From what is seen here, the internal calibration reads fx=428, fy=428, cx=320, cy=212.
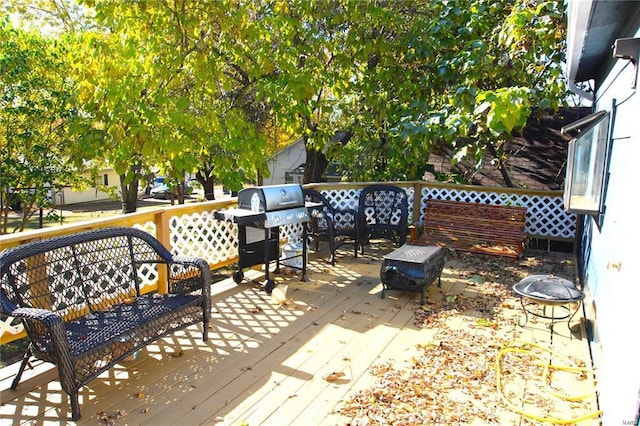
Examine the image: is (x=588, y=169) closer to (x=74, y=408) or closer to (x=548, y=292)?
(x=548, y=292)

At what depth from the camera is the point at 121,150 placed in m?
5.88

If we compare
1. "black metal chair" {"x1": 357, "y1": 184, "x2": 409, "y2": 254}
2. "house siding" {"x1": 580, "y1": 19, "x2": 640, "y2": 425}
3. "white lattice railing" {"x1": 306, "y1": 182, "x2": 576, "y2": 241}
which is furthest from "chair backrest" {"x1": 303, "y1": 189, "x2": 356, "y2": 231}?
"house siding" {"x1": 580, "y1": 19, "x2": 640, "y2": 425}

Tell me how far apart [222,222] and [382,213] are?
127 inches

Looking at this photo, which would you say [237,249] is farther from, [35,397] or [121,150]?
[35,397]

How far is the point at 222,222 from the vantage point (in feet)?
17.3

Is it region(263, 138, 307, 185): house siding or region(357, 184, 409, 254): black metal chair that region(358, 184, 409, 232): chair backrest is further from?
region(263, 138, 307, 185): house siding

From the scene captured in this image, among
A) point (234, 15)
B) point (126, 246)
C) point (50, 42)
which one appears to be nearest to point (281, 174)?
point (50, 42)

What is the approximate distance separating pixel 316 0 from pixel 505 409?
259 inches

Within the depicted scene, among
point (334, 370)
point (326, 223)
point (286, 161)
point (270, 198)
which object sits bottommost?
point (334, 370)

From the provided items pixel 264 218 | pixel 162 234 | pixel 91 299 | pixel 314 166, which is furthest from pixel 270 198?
pixel 314 166

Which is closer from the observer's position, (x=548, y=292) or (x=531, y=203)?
(x=548, y=292)

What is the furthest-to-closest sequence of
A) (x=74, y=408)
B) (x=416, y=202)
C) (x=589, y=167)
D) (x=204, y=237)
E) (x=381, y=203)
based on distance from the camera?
1. (x=416, y=202)
2. (x=381, y=203)
3. (x=204, y=237)
4. (x=589, y=167)
5. (x=74, y=408)

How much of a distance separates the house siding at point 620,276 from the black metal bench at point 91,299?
279 centimetres

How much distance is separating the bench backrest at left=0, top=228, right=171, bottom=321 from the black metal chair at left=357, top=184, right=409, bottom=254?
12.1 feet
